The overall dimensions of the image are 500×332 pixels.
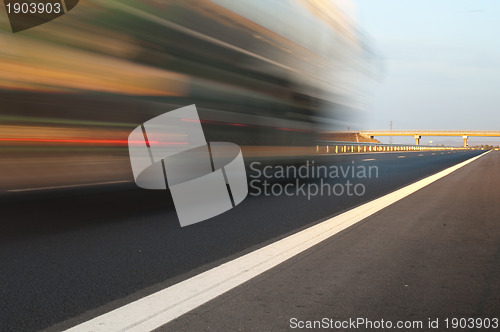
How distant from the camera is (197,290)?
3166 mm

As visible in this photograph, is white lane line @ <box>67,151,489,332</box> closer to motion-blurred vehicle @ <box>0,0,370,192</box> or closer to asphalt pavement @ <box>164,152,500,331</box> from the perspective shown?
asphalt pavement @ <box>164,152,500,331</box>

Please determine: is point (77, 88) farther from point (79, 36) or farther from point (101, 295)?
point (101, 295)

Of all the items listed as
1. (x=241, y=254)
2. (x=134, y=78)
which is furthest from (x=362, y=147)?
(x=241, y=254)

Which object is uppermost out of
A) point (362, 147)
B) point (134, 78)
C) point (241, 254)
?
point (134, 78)

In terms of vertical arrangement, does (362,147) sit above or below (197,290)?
below

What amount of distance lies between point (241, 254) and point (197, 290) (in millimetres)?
1121

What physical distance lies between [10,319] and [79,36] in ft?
13.6

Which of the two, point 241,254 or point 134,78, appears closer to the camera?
point 241,254

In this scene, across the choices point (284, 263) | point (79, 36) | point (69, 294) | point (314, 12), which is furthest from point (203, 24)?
point (69, 294)

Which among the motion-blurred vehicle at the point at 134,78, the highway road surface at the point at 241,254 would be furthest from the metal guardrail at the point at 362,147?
the highway road surface at the point at 241,254

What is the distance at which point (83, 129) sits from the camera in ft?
19.7

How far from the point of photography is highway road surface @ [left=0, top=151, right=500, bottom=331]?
2.79 metres

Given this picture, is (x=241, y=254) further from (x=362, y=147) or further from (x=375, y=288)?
(x=362, y=147)

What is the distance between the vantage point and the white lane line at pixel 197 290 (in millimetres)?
2584
